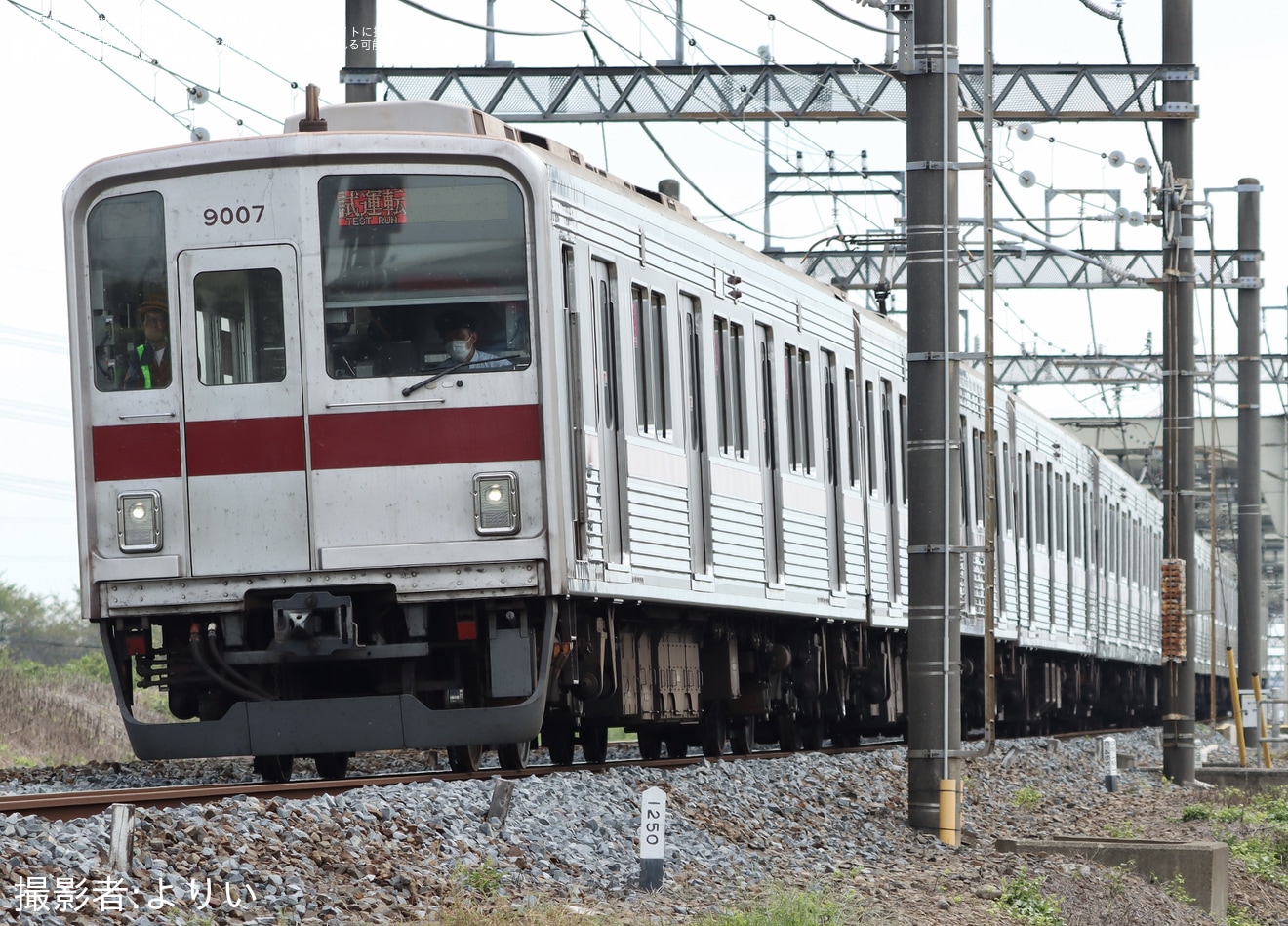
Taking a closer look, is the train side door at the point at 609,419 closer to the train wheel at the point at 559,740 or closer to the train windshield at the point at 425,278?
the train windshield at the point at 425,278

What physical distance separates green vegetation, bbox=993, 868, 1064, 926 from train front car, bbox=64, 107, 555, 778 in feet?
8.15

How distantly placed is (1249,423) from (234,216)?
81.1ft

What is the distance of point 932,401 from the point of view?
40.0 ft

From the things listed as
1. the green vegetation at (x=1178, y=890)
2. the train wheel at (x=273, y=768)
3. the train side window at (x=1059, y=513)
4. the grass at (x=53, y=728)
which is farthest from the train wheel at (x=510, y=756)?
the train side window at (x=1059, y=513)

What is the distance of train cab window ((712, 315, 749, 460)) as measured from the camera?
1306 cm

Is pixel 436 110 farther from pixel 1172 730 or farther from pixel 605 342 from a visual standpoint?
pixel 1172 730

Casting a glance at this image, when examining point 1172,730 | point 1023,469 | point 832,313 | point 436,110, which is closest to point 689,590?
point 436,110

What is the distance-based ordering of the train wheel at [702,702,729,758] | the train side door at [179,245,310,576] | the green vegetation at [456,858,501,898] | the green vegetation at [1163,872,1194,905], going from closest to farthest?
the green vegetation at [456,858,501,898] → the train side door at [179,245,310,576] → the green vegetation at [1163,872,1194,905] → the train wheel at [702,702,729,758]

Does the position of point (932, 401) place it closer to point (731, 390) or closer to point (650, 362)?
point (731, 390)

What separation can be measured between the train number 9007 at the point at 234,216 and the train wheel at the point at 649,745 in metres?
5.92

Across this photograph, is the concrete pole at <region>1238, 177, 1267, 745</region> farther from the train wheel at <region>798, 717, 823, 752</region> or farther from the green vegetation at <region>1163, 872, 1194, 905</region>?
the green vegetation at <region>1163, 872, 1194, 905</region>

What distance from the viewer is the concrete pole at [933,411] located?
12.1m

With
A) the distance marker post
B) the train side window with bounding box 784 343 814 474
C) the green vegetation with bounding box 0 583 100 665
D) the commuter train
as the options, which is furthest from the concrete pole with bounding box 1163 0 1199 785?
the green vegetation with bounding box 0 583 100 665

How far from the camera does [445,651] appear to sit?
10492 mm
